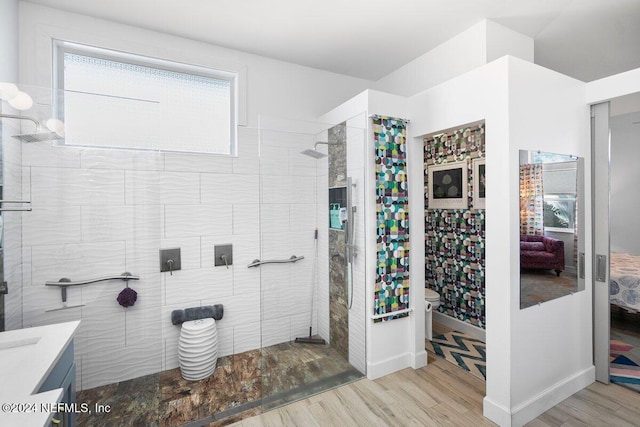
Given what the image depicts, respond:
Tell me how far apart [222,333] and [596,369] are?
124 inches

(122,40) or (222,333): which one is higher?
(122,40)

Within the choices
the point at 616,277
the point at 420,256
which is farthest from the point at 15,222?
the point at 616,277

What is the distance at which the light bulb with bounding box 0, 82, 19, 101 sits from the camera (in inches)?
62.6

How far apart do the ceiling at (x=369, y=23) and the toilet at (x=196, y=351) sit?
8.44ft

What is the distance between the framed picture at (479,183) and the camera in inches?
122

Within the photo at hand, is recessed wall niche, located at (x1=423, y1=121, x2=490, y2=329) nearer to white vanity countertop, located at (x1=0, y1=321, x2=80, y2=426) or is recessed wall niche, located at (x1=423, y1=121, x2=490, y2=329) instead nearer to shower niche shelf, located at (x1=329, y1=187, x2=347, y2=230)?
shower niche shelf, located at (x1=329, y1=187, x2=347, y2=230)

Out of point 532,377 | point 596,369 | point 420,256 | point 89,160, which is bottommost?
point 596,369

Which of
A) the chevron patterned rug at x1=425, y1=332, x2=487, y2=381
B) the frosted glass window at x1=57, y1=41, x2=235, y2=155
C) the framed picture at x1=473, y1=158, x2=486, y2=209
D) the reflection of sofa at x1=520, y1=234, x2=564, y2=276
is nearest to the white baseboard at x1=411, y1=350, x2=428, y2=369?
the chevron patterned rug at x1=425, y1=332, x2=487, y2=381

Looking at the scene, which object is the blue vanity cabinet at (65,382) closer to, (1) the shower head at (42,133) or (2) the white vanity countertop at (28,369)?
(2) the white vanity countertop at (28,369)

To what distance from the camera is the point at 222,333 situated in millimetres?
2766

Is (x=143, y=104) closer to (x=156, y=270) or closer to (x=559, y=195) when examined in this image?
(x=156, y=270)

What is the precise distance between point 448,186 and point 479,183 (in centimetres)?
39

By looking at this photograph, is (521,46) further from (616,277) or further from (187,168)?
(187,168)

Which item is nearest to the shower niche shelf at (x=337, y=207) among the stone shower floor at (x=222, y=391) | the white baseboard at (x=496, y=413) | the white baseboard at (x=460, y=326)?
the stone shower floor at (x=222, y=391)
